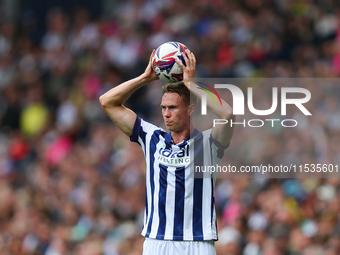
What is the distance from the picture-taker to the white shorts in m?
4.68

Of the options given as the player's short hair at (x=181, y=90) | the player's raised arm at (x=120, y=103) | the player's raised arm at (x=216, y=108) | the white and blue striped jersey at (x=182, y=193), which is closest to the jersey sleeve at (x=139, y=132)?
the player's raised arm at (x=120, y=103)

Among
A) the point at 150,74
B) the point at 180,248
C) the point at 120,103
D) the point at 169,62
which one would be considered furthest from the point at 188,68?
the point at 180,248

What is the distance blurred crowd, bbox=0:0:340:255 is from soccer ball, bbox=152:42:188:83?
3.78 m

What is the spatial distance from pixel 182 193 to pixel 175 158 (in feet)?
1.09

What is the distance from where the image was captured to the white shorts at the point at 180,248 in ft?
15.4

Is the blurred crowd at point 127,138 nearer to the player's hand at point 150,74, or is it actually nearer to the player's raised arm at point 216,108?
the player's raised arm at point 216,108

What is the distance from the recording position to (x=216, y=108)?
4586 millimetres

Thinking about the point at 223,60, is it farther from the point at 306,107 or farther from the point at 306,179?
the point at 306,179

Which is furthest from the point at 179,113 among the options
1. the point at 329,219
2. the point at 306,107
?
the point at 306,107

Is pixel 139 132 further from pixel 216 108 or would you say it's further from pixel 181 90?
pixel 216 108

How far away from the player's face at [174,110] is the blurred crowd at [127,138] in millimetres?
3463

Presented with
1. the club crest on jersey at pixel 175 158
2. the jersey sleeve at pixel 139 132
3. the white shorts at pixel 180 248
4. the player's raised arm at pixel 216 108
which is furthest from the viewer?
the jersey sleeve at pixel 139 132

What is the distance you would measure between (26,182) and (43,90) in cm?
317

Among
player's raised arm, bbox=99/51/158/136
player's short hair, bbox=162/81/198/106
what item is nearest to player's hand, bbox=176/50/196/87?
player's short hair, bbox=162/81/198/106
